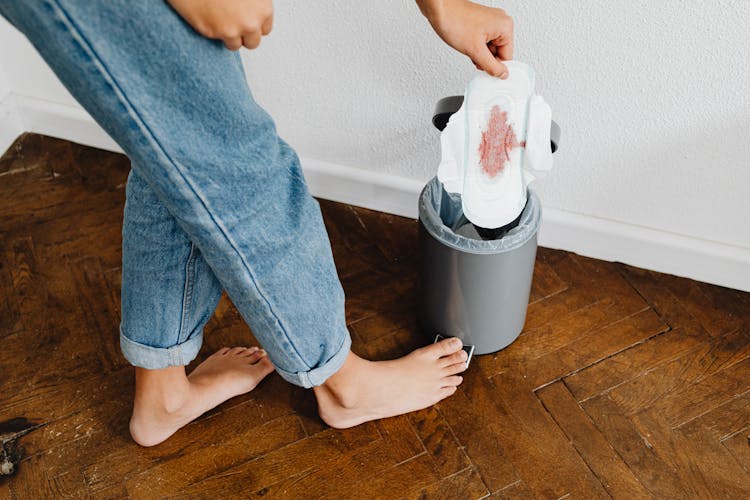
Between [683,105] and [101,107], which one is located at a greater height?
[101,107]

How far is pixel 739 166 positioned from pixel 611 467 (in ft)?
1.61

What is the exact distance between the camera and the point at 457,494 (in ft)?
3.38

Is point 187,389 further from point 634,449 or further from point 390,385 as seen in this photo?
point 634,449

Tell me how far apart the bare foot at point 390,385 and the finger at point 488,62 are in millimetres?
408

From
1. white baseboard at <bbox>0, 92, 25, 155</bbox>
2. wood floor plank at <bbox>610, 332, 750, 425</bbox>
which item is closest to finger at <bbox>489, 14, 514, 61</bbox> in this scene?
wood floor plank at <bbox>610, 332, 750, 425</bbox>

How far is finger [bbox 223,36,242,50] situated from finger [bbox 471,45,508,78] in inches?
13.2

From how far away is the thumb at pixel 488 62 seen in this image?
35.1 inches

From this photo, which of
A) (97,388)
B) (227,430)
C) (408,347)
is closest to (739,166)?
(408,347)

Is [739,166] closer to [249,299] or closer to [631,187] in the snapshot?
[631,187]

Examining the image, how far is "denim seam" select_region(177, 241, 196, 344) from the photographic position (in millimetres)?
876

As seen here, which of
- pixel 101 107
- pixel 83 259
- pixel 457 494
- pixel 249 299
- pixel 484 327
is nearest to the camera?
pixel 101 107

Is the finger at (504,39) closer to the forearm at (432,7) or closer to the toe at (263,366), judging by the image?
the forearm at (432,7)

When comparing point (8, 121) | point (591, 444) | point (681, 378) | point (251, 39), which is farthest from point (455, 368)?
point (8, 121)

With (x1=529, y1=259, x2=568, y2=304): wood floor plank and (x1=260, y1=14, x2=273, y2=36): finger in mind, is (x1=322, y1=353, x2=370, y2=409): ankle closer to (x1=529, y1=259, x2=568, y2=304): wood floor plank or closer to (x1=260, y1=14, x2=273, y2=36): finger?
(x1=529, y1=259, x2=568, y2=304): wood floor plank
